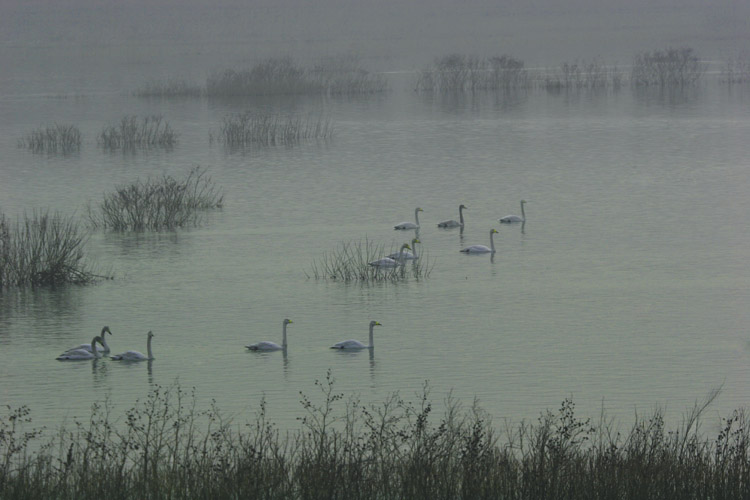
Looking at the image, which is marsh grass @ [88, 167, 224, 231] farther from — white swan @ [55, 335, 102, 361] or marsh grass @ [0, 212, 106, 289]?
white swan @ [55, 335, 102, 361]

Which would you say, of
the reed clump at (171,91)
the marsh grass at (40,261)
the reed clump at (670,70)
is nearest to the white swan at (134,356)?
the marsh grass at (40,261)

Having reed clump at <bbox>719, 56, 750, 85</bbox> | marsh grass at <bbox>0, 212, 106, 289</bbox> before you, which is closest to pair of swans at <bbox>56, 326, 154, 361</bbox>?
marsh grass at <bbox>0, 212, 106, 289</bbox>

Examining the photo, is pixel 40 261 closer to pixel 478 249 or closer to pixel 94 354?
pixel 94 354

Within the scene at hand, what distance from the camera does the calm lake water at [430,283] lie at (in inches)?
883

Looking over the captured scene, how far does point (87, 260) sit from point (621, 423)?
1798cm

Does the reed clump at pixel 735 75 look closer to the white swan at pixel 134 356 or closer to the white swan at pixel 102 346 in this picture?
the white swan at pixel 102 346

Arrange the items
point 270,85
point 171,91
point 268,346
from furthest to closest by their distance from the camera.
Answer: point 171,91, point 270,85, point 268,346

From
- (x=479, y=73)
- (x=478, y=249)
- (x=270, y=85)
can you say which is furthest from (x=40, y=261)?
(x=479, y=73)

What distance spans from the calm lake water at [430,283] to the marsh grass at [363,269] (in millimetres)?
353

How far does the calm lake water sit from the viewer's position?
73.6 feet

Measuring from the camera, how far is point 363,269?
3175 centimetres

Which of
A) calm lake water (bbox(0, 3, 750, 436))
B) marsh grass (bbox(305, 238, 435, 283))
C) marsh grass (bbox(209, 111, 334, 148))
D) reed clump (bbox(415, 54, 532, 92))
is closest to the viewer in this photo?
calm lake water (bbox(0, 3, 750, 436))

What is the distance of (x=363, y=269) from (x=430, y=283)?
1802 mm

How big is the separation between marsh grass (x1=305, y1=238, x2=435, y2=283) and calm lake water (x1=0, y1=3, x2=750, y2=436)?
0.35 metres
